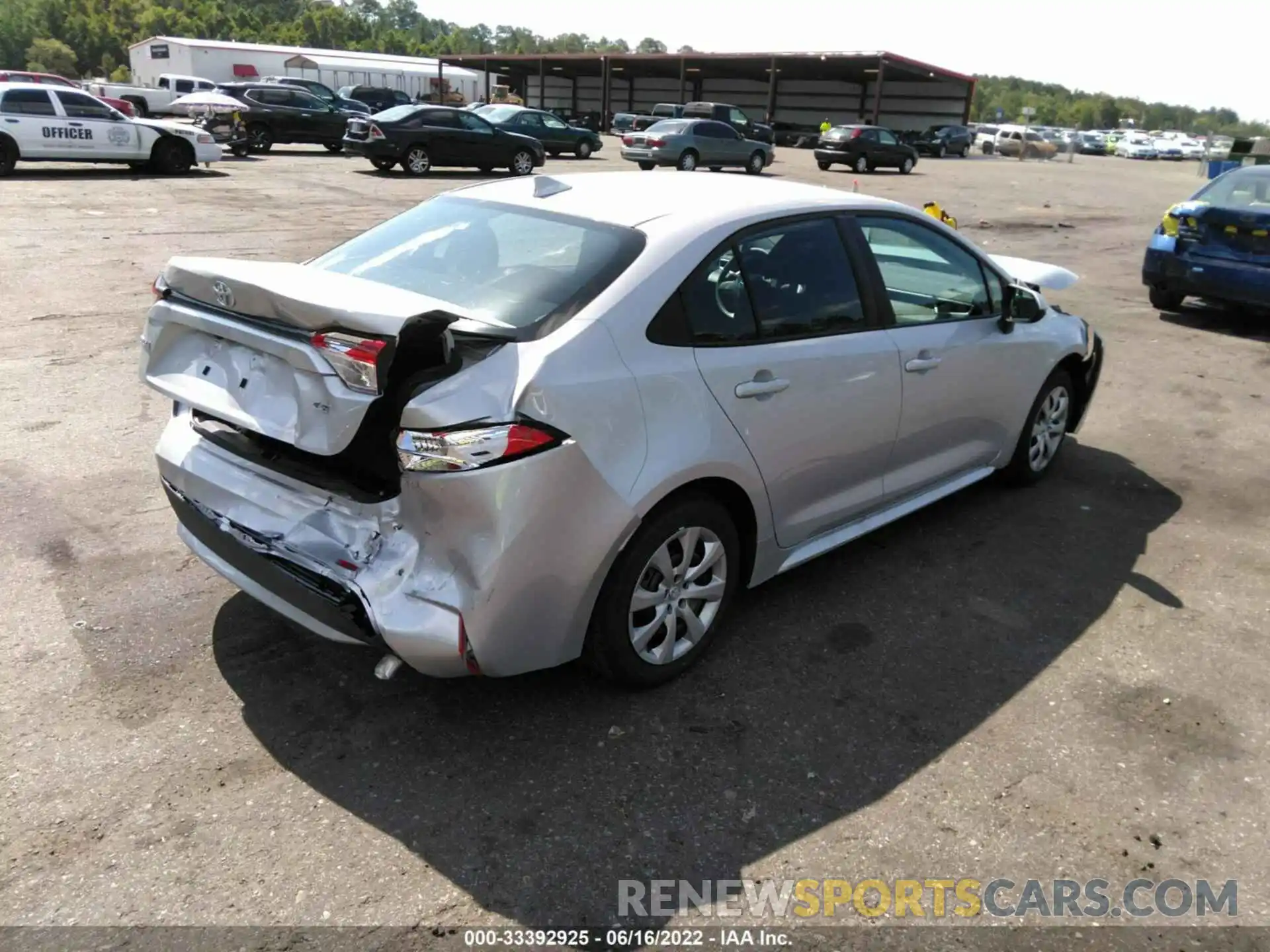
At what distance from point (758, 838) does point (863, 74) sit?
211ft

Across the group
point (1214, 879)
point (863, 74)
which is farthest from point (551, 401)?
point (863, 74)

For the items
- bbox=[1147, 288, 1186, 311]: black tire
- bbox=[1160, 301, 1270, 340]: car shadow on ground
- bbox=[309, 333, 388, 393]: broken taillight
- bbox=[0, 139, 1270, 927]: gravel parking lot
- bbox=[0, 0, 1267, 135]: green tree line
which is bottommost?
bbox=[0, 139, 1270, 927]: gravel parking lot

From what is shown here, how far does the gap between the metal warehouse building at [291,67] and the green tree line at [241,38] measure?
94.6 feet

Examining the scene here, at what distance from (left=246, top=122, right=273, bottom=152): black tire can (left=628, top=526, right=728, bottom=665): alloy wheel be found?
27990 mm

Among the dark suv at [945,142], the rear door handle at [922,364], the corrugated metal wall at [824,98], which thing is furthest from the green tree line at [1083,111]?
the rear door handle at [922,364]

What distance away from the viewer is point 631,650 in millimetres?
3250

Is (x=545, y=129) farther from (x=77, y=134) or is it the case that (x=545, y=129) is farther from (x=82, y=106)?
(x=77, y=134)

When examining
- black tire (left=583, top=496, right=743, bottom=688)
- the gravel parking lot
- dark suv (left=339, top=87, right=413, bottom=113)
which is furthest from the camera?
dark suv (left=339, top=87, right=413, bottom=113)

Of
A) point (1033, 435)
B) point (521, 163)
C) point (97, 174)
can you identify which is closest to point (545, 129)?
point (521, 163)

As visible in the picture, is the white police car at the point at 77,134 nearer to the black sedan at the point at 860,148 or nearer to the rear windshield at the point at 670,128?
the rear windshield at the point at 670,128

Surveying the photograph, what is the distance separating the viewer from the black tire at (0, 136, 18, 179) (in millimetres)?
18078

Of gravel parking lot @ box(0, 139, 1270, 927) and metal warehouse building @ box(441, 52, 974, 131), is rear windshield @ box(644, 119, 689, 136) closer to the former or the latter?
gravel parking lot @ box(0, 139, 1270, 927)

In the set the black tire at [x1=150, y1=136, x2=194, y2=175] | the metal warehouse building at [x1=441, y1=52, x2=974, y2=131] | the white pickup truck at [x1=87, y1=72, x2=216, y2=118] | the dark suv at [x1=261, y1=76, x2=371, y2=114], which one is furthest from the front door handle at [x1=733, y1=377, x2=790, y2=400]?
the metal warehouse building at [x1=441, y1=52, x2=974, y2=131]

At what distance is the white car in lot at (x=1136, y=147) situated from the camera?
6944 cm
